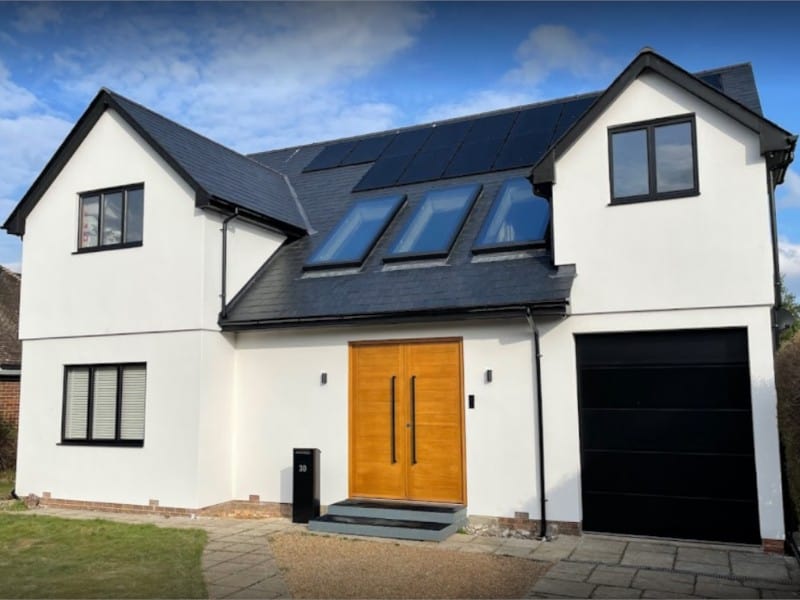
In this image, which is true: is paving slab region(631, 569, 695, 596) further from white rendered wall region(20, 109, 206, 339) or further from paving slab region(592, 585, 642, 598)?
white rendered wall region(20, 109, 206, 339)

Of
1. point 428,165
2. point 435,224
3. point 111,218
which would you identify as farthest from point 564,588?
point 111,218

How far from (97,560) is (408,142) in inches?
423

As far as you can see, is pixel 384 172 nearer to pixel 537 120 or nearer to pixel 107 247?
pixel 537 120

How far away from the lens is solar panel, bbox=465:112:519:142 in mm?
14523

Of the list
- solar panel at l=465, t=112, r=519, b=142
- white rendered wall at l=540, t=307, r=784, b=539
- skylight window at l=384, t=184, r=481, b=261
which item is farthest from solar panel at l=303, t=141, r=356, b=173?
white rendered wall at l=540, t=307, r=784, b=539

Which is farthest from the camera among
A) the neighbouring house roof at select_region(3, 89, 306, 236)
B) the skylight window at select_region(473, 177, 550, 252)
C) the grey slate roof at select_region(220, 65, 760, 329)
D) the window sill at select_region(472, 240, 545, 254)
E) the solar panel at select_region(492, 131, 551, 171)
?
the solar panel at select_region(492, 131, 551, 171)

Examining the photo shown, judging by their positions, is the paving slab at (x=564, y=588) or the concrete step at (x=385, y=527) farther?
the concrete step at (x=385, y=527)

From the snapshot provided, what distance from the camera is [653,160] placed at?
9.48 metres

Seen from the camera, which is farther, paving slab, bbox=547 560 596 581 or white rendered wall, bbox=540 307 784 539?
white rendered wall, bbox=540 307 784 539

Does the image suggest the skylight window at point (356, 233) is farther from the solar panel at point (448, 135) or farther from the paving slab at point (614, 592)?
the paving slab at point (614, 592)

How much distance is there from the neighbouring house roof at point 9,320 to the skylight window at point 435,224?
10.9 meters

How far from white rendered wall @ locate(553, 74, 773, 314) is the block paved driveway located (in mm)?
3030

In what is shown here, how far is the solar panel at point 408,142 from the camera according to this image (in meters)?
15.2

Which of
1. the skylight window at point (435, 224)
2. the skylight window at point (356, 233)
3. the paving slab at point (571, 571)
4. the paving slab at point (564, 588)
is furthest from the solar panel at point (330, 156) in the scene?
the paving slab at point (564, 588)
